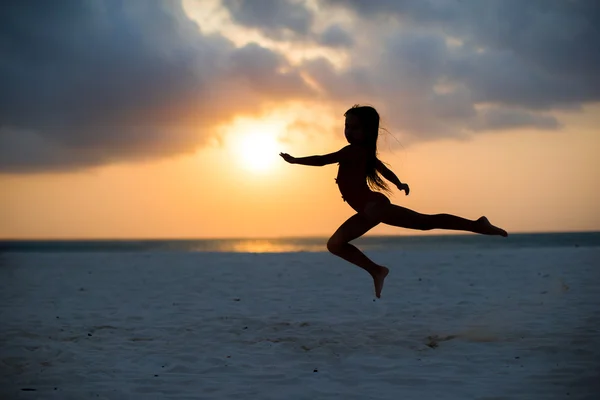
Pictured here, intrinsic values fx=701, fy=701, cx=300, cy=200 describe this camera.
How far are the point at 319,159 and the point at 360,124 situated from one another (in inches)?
20.7

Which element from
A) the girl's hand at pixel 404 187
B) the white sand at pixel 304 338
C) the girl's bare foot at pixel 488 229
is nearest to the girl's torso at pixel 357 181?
the girl's hand at pixel 404 187

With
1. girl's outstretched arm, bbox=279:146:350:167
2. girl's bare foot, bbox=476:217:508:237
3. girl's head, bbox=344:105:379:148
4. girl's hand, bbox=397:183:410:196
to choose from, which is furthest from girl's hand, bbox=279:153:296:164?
girl's bare foot, bbox=476:217:508:237

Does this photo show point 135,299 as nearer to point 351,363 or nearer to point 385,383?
→ point 351,363

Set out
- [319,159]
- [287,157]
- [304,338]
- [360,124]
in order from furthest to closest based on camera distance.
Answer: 1. [304,338]
2. [360,124]
3. [319,159]
4. [287,157]

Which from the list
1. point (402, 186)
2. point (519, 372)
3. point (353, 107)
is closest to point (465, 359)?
point (519, 372)

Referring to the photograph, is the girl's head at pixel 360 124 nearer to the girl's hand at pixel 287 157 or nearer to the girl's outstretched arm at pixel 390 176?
the girl's outstretched arm at pixel 390 176

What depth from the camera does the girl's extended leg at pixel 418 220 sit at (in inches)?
250

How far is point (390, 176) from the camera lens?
6.77 meters

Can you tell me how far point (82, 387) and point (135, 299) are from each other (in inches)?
323

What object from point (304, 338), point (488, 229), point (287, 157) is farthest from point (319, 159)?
point (304, 338)

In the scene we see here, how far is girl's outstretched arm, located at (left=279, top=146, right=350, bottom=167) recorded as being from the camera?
6070 millimetres

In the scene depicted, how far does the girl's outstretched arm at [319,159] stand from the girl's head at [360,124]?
131mm

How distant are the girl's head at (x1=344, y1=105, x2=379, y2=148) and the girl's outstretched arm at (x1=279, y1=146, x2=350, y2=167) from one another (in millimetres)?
131

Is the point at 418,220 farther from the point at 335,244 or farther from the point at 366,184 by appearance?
the point at 335,244
